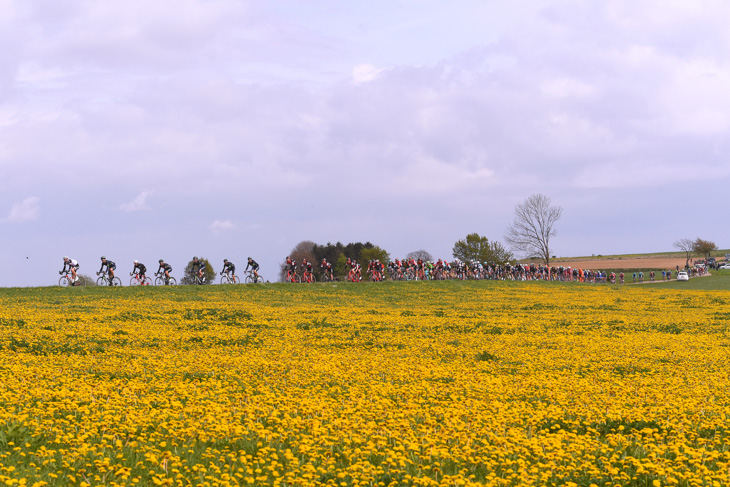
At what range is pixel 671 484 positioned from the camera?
7145 mm

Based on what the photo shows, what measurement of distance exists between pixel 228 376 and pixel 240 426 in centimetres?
481

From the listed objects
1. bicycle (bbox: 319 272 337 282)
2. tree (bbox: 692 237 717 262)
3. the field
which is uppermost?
tree (bbox: 692 237 717 262)

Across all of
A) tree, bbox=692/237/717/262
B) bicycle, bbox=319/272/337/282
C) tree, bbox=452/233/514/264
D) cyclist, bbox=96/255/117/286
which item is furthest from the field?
tree, bbox=692/237/717/262

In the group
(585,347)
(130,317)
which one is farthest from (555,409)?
(130,317)

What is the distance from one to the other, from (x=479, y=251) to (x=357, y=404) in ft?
393

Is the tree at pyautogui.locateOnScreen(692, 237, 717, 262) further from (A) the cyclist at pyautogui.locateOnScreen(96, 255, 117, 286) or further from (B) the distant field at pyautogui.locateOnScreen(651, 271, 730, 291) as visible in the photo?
(A) the cyclist at pyautogui.locateOnScreen(96, 255, 117, 286)

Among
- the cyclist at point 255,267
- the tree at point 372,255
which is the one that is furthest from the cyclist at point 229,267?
the tree at point 372,255

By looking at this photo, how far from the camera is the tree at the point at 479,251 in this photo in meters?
125

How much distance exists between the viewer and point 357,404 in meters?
10.7

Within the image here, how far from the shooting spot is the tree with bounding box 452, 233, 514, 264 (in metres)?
125

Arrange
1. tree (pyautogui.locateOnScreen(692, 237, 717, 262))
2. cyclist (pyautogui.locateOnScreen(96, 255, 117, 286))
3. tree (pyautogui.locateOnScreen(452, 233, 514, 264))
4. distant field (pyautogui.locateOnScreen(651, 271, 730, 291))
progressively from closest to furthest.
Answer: cyclist (pyautogui.locateOnScreen(96, 255, 117, 286)) < distant field (pyautogui.locateOnScreen(651, 271, 730, 291)) < tree (pyautogui.locateOnScreen(452, 233, 514, 264)) < tree (pyautogui.locateOnScreen(692, 237, 717, 262))

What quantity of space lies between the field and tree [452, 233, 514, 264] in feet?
333

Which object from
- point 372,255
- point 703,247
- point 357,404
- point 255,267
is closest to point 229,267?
point 255,267

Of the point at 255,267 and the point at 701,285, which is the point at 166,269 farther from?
the point at 701,285
